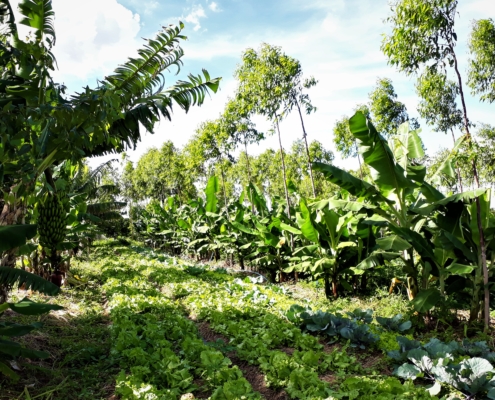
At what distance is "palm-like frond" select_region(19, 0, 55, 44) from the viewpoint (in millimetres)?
4484

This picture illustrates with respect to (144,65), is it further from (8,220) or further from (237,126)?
(237,126)

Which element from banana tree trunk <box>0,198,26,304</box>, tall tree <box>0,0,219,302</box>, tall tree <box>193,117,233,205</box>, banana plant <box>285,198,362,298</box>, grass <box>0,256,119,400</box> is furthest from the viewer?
tall tree <box>193,117,233,205</box>

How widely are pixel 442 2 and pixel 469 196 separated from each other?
10.3 feet

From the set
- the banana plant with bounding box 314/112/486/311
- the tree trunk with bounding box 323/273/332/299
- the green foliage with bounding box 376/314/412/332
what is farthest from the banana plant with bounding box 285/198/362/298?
the green foliage with bounding box 376/314/412/332

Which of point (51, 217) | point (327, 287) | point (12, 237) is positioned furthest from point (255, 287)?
point (12, 237)

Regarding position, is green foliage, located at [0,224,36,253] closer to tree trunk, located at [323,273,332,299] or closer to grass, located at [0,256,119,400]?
grass, located at [0,256,119,400]

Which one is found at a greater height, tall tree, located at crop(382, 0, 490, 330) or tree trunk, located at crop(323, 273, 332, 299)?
tall tree, located at crop(382, 0, 490, 330)

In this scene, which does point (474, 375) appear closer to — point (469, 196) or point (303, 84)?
point (469, 196)

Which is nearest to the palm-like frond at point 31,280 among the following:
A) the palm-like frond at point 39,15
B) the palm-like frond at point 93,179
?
the palm-like frond at point 39,15

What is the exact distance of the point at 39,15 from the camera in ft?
15.1

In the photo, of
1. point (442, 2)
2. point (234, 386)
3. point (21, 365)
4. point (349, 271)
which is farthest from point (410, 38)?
point (21, 365)

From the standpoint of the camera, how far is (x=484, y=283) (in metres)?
5.80

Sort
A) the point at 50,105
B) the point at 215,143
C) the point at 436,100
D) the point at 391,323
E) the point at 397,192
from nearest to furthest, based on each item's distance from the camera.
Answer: the point at 50,105 < the point at 391,323 < the point at 397,192 < the point at 436,100 < the point at 215,143

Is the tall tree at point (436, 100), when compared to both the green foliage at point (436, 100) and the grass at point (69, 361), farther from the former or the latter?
the grass at point (69, 361)
